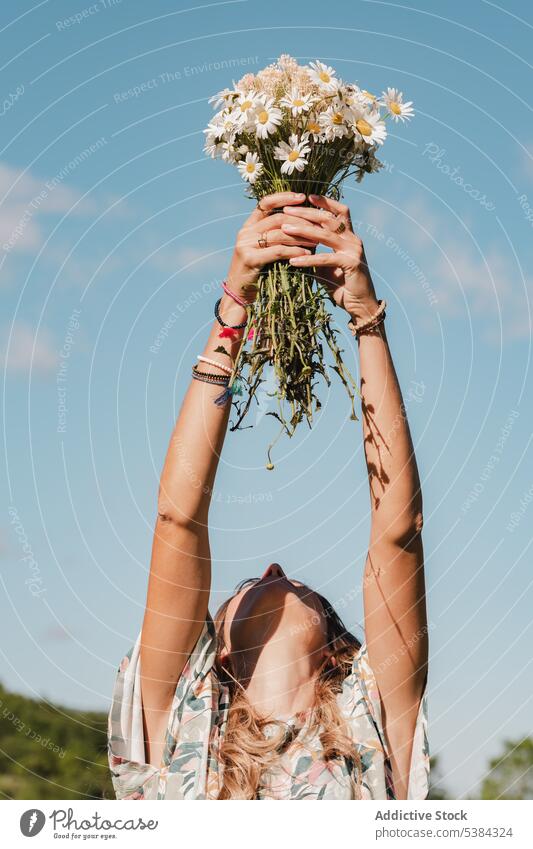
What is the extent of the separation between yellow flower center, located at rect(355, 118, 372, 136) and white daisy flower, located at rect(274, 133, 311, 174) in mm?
256

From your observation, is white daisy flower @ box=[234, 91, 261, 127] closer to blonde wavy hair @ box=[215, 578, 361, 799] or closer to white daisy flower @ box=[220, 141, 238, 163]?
white daisy flower @ box=[220, 141, 238, 163]

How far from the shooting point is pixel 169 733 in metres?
4.25

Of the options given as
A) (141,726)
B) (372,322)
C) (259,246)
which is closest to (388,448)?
(372,322)

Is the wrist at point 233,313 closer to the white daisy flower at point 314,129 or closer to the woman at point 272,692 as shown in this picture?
the woman at point 272,692

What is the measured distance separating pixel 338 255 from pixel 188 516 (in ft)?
4.53

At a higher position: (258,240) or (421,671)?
(258,240)

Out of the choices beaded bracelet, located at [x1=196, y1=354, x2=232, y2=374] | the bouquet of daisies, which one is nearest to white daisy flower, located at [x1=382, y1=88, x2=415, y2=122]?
the bouquet of daisies

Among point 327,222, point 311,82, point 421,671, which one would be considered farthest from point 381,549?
point 311,82

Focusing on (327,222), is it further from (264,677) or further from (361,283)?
(264,677)

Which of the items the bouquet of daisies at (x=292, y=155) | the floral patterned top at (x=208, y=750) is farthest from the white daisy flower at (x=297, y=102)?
the floral patterned top at (x=208, y=750)

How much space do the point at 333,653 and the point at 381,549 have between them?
844 millimetres

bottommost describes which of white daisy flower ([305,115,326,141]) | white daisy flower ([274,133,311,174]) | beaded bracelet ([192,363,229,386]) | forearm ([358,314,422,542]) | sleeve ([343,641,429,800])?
sleeve ([343,641,429,800])

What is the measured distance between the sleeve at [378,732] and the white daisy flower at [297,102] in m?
2.59

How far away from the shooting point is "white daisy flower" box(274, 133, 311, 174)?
418cm
